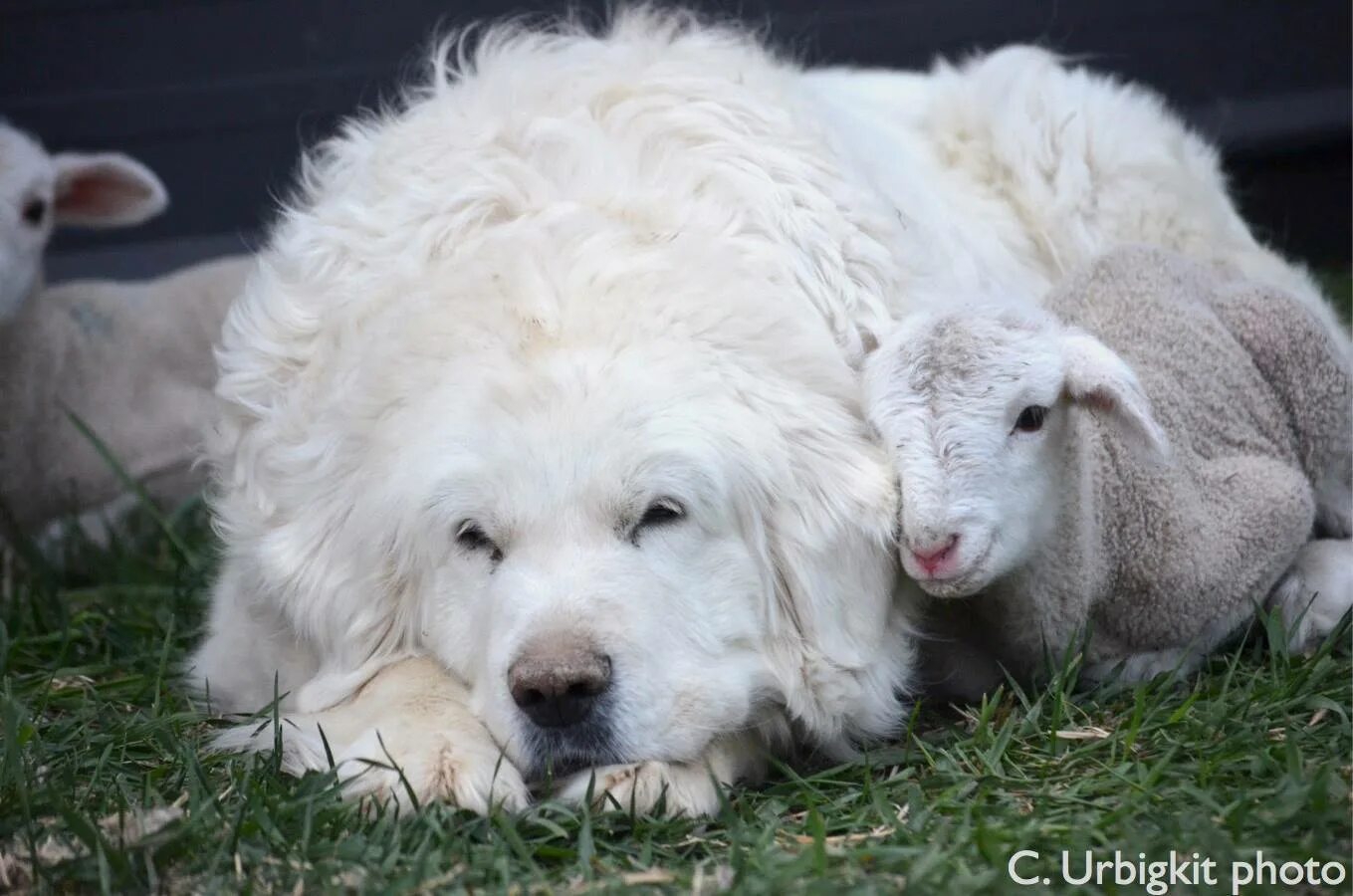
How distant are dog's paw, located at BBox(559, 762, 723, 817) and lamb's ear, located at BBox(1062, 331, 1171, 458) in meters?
0.97

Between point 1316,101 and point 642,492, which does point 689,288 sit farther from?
point 1316,101

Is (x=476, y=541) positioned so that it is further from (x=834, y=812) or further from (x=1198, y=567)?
(x=1198, y=567)

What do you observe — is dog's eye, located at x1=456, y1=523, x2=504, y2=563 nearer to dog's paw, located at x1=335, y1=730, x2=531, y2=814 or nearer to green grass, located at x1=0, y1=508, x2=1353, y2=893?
dog's paw, located at x1=335, y1=730, x2=531, y2=814

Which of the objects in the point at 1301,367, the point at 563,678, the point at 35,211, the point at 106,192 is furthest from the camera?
the point at 106,192

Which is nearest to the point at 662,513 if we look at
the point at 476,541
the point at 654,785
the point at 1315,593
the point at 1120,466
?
the point at 476,541

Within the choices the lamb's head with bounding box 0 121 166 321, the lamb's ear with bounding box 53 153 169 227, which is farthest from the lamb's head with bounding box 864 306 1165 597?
the lamb's ear with bounding box 53 153 169 227

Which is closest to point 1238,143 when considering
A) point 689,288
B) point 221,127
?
point 221,127

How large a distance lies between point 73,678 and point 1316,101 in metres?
5.49

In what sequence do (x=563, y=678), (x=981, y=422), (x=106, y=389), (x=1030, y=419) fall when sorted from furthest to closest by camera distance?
(x=106, y=389), (x=1030, y=419), (x=981, y=422), (x=563, y=678)

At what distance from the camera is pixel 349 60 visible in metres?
7.09

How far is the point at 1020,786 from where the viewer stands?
10.1 feet

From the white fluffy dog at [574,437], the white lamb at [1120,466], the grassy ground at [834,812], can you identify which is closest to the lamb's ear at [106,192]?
the white fluffy dog at [574,437]

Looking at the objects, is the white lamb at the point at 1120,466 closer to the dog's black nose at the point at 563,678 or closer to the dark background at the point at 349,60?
the dog's black nose at the point at 563,678

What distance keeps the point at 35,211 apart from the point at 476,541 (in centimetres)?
283
